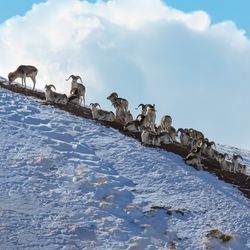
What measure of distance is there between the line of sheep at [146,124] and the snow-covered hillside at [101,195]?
1.32 m

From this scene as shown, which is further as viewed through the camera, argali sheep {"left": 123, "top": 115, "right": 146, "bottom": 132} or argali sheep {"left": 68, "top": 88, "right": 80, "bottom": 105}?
argali sheep {"left": 68, "top": 88, "right": 80, "bottom": 105}

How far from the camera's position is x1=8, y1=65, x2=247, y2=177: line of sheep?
37438 millimetres

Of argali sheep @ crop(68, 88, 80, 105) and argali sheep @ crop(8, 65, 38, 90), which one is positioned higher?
argali sheep @ crop(8, 65, 38, 90)

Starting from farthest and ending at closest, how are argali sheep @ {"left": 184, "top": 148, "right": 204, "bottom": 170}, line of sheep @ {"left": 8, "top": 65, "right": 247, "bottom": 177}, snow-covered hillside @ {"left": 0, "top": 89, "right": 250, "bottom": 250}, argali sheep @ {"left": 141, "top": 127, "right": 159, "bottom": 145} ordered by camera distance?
line of sheep @ {"left": 8, "top": 65, "right": 247, "bottom": 177} → argali sheep @ {"left": 141, "top": 127, "right": 159, "bottom": 145} → argali sheep @ {"left": 184, "top": 148, "right": 204, "bottom": 170} → snow-covered hillside @ {"left": 0, "top": 89, "right": 250, "bottom": 250}

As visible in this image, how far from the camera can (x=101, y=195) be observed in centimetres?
2947

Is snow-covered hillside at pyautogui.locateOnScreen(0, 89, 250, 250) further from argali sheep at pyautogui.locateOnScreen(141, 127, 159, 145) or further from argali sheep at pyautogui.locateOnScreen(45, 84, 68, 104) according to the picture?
argali sheep at pyautogui.locateOnScreen(45, 84, 68, 104)

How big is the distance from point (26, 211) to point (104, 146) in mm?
8342

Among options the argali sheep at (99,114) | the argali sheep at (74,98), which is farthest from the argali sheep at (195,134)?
the argali sheep at (74,98)

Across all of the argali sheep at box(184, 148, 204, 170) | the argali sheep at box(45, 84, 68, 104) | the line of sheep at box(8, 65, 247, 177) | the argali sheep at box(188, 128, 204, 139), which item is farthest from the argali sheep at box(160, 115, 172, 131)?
the argali sheep at box(184, 148, 204, 170)

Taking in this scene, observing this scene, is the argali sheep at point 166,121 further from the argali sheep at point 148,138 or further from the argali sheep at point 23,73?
the argali sheep at point 23,73

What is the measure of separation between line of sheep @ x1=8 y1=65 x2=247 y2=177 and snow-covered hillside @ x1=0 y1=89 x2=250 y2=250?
4.33 ft

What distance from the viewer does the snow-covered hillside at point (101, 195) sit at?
26375mm

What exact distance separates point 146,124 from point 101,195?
32.7ft

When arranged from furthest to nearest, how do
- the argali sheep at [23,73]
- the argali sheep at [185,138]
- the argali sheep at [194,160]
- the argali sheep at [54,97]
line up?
the argali sheep at [23,73] < the argali sheep at [54,97] < the argali sheep at [185,138] < the argali sheep at [194,160]
